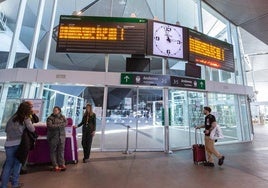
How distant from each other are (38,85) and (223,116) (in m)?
7.96

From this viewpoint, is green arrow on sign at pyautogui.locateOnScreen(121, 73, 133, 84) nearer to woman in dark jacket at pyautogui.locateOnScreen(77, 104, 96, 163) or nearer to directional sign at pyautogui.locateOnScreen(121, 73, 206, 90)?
directional sign at pyautogui.locateOnScreen(121, 73, 206, 90)

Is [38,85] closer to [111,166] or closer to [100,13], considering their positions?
[111,166]

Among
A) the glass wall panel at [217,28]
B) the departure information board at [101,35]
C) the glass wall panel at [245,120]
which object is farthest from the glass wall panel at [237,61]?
the departure information board at [101,35]

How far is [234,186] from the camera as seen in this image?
291 cm

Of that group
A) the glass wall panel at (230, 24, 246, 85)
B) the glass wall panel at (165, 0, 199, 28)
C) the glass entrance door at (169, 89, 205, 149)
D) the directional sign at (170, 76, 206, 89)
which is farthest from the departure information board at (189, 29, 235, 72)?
the glass wall panel at (165, 0, 199, 28)

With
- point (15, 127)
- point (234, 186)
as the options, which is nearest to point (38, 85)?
point (15, 127)

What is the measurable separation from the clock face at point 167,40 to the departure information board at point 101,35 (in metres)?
0.41

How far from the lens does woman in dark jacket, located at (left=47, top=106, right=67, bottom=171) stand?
11.9 ft

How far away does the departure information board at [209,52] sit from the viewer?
19.0ft

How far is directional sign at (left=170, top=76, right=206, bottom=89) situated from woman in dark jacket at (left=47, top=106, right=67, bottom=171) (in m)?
3.72

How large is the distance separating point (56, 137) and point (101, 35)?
3.07m

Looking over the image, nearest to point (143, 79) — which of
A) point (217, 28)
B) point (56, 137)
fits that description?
point (56, 137)

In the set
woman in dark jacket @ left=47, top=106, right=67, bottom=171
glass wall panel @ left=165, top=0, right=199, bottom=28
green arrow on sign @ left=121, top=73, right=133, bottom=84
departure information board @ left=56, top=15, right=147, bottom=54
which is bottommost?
woman in dark jacket @ left=47, top=106, right=67, bottom=171

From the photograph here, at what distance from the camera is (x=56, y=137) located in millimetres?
3650
